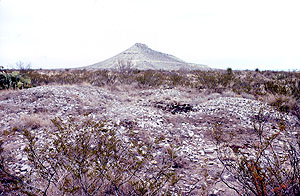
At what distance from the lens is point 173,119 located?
6.88m

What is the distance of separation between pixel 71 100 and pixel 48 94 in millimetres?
1333

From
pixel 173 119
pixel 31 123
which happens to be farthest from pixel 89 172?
pixel 173 119

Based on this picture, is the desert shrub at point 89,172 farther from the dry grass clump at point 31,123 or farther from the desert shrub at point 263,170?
the dry grass clump at point 31,123

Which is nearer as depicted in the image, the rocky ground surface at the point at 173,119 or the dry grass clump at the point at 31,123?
the rocky ground surface at the point at 173,119

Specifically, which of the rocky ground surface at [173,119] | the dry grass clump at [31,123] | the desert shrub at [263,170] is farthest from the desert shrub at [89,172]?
the dry grass clump at [31,123]

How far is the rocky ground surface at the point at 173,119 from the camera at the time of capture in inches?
162

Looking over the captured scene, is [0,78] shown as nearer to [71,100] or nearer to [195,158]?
[71,100]

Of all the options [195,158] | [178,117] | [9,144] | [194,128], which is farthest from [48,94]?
[195,158]

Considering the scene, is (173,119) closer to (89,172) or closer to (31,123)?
(89,172)

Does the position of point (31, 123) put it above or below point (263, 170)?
above

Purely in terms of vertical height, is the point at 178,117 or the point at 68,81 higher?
the point at 68,81

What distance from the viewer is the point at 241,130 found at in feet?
19.9

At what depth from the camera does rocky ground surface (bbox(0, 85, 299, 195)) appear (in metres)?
4.11

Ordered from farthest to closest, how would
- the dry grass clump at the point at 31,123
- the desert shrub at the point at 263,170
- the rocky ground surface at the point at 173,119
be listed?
the dry grass clump at the point at 31,123
the rocky ground surface at the point at 173,119
the desert shrub at the point at 263,170
